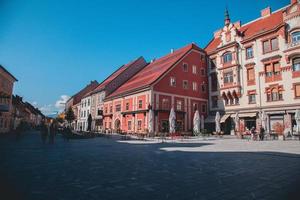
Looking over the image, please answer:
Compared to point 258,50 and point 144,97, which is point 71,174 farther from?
point 258,50

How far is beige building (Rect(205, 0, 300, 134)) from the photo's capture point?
29.4 meters

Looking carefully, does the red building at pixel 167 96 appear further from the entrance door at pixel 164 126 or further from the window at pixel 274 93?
the window at pixel 274 93

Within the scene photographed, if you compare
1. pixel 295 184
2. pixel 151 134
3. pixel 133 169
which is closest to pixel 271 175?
pixel 295 184

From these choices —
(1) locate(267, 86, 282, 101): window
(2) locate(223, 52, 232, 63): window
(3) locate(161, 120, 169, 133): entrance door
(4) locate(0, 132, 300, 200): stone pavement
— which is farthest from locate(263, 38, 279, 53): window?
(4) locate(0, 132, 300, 200): stone pavement

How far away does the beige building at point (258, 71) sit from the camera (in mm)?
29438

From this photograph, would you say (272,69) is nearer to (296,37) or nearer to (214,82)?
(296,37)

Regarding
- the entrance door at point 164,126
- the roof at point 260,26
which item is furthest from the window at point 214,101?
the entrance door at point 164,126

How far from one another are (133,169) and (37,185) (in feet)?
11.2

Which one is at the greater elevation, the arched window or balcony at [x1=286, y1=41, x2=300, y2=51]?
balcony at [x1=286, y1=41, x2=300, y2=51]

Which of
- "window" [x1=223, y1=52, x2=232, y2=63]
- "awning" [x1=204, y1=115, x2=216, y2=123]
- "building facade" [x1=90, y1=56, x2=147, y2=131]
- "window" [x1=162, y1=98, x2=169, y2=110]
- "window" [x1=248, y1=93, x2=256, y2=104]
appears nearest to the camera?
"window" [x1=248, y1=93, x2=256, y2=104]

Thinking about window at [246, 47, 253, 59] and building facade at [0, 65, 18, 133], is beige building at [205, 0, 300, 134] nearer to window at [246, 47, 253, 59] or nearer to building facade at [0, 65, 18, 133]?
window at [246, 47, 253, 59]

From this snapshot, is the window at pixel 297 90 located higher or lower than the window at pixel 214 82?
lower

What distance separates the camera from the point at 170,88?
3588 cm

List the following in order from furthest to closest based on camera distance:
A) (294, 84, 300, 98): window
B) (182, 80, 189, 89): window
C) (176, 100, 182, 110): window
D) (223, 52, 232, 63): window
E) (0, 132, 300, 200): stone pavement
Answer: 1. (182, 80, 189, 89): window
2. (223, 52, 232, 63): window
3. (176, 100, 182, 110): window
4. (294, 84, 300, 98): window
5. (0, 132, 300, 200): stone pavement
